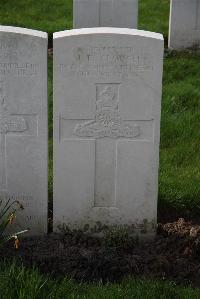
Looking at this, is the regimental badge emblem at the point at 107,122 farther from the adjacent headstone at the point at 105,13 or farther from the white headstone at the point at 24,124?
the adjacent headstone at the point at 105,13

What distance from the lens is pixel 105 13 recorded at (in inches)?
406

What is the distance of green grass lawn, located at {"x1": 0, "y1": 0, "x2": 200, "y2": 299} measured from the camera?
3846mm

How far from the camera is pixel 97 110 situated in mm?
4648

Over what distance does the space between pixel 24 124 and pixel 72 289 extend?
4.17 feet

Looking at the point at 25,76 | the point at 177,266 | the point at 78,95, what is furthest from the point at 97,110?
the point at 177,266

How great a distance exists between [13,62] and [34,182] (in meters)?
0.87

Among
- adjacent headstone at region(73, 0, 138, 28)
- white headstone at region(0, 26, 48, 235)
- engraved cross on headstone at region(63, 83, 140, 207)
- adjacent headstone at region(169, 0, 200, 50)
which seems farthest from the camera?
adjacent headstone at region(169, 0, 200, 50)

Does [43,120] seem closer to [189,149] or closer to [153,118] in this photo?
[153,118]

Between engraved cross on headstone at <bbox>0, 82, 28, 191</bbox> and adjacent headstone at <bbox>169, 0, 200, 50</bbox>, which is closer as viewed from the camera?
engraved cross on headstone at <bbox>0, 82, 28, 191</bbox>

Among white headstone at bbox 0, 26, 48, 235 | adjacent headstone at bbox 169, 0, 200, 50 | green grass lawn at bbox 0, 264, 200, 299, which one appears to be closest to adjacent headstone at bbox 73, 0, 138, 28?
adjacent headstone at bbox 169, 0, 200, 50

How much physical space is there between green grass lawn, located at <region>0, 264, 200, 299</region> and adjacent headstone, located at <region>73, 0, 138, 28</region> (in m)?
6.59

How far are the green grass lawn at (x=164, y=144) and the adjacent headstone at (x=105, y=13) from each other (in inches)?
30.3

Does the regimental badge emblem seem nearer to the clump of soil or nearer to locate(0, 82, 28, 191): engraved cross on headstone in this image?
locate(0, 82, 28, 191): engraved cross on headstone

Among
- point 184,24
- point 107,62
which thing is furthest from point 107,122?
point 184,24
